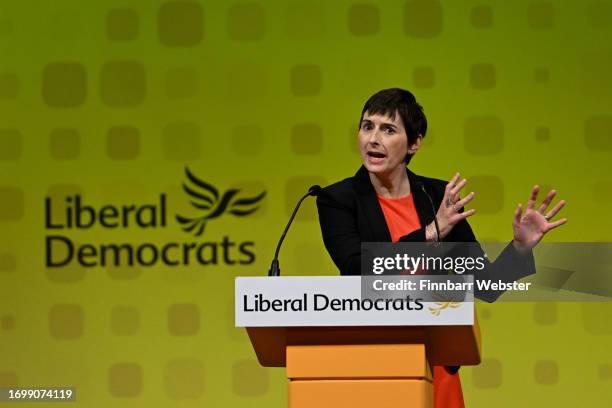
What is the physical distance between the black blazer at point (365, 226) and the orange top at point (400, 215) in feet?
0.06

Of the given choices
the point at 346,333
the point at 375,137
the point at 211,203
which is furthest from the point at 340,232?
A: the point at 211,203

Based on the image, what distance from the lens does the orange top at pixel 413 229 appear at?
3.01 metres

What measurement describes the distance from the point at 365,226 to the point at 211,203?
154cm

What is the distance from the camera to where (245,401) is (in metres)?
4.55

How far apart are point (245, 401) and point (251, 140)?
1028 millimetres

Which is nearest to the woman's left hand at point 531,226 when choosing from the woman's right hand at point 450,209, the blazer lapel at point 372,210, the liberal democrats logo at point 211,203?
the woman's right hand at point 450,209

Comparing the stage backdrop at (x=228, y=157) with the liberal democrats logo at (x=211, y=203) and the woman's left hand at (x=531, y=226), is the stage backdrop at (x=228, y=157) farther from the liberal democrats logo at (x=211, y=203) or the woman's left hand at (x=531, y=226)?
the woman's left hand at (x=531, y=226)

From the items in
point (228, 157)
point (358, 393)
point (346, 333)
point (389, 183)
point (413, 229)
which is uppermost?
point (228, 157)

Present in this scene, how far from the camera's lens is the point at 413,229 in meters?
3.27

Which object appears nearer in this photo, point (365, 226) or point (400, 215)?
point (365, 226)

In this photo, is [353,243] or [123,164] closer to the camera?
[353,243]

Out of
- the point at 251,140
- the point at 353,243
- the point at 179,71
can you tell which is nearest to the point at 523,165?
the point at 251,140

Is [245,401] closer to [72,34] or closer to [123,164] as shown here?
[123,164]

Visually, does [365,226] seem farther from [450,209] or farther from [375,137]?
[450,209]
